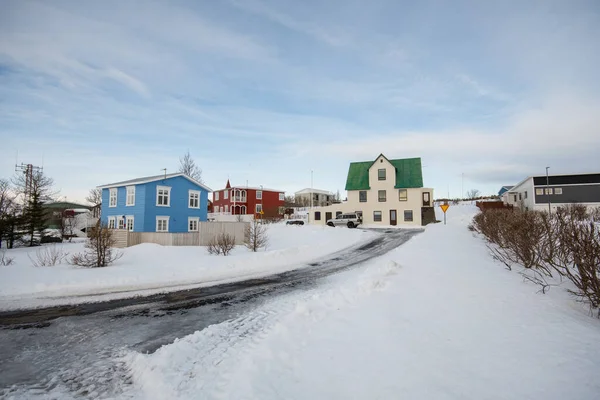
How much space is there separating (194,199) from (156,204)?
459 cm

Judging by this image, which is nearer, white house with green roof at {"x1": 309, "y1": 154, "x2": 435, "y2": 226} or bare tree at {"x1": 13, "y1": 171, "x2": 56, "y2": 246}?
bare tree at {"x1": 13, "y1": 171, "x2": 56, "y2": 246}

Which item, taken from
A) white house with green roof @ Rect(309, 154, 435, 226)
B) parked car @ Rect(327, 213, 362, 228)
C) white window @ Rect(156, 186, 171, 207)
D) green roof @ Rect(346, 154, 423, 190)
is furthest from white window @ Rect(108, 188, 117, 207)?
green roof @ Rect(346, 154, 423, 190)

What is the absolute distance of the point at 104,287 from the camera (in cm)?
969

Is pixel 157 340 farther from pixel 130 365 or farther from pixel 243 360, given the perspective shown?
pixel 243 360

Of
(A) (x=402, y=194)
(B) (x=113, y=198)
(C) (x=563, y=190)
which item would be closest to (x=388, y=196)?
(A) (x=402, y=194)

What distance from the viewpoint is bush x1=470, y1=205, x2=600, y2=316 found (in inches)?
216

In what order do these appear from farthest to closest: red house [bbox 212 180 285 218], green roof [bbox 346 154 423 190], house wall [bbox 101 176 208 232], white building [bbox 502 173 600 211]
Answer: red house [bbox 212 180 285 218] → green roof [bbox 346 154 423 190] → white building [bbox 502 173 600 211] → house wall [bbox 101 176 208 232]

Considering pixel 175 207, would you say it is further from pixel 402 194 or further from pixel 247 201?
pixel 402 194

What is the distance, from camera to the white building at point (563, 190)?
3981cm

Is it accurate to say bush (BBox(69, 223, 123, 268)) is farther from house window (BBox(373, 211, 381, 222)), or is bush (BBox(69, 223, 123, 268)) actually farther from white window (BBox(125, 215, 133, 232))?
house window (BBox(373, 211, 381, 222))

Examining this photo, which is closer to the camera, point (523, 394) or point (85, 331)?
point (523, 394)

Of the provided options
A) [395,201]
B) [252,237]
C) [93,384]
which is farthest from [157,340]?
[395,201]

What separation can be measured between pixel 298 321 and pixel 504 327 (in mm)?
3661

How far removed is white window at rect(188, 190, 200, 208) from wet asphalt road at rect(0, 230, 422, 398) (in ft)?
80.6
